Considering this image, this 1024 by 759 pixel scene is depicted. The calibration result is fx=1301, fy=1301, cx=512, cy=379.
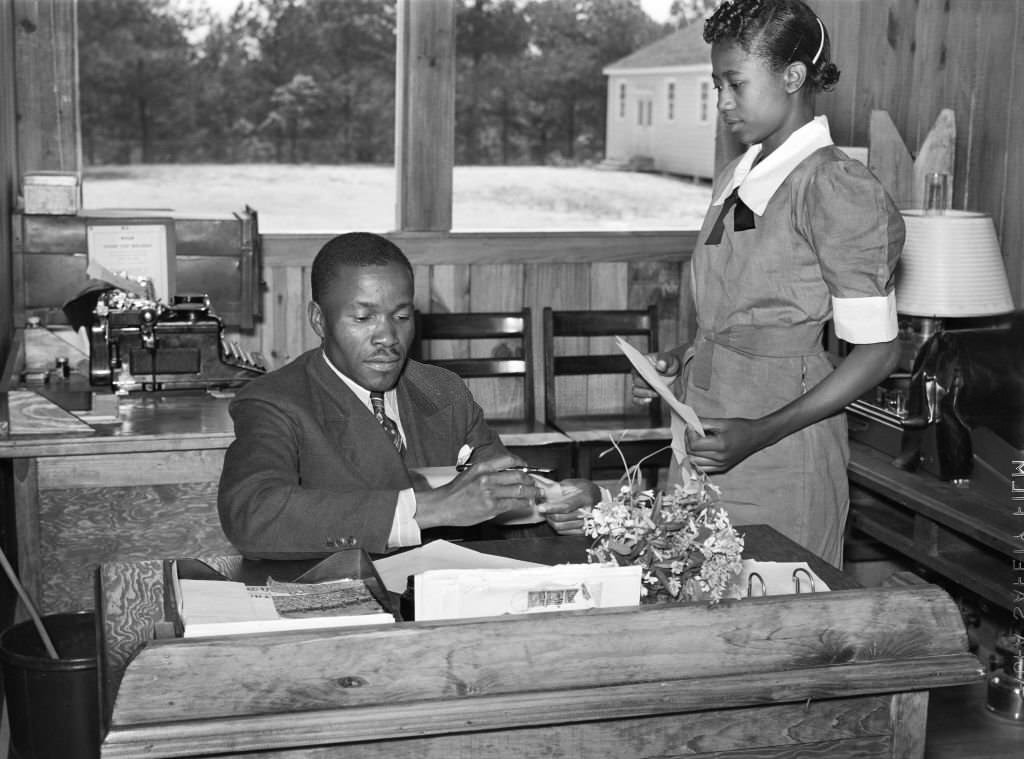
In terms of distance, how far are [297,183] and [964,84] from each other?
231 cm

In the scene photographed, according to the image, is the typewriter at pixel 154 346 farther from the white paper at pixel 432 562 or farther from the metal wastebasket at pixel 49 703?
the white paper at pixel 432 562

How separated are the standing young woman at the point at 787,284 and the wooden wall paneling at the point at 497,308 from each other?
2356mm

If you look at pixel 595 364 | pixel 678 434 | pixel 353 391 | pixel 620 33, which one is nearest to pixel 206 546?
pixel 353 391

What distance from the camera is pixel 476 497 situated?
1.93m

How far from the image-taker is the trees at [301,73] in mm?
4586

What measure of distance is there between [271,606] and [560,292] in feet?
10.9

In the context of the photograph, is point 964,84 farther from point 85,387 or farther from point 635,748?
point 635,748

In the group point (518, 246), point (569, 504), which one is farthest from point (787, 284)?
point (518, 246)

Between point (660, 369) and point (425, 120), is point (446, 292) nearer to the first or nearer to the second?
point (425, 120)

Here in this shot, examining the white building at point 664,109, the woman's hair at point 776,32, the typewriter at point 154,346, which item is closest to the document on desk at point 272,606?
the woman's hair at point 776,32

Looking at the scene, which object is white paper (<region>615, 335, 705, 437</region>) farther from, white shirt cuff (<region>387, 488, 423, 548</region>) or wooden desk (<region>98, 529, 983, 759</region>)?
wooden desk (<region>98, 529, 983, 759</region>)

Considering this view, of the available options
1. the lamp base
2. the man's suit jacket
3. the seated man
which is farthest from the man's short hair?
the lamp base

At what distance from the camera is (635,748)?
155 cm

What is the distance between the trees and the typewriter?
3.94 ft
